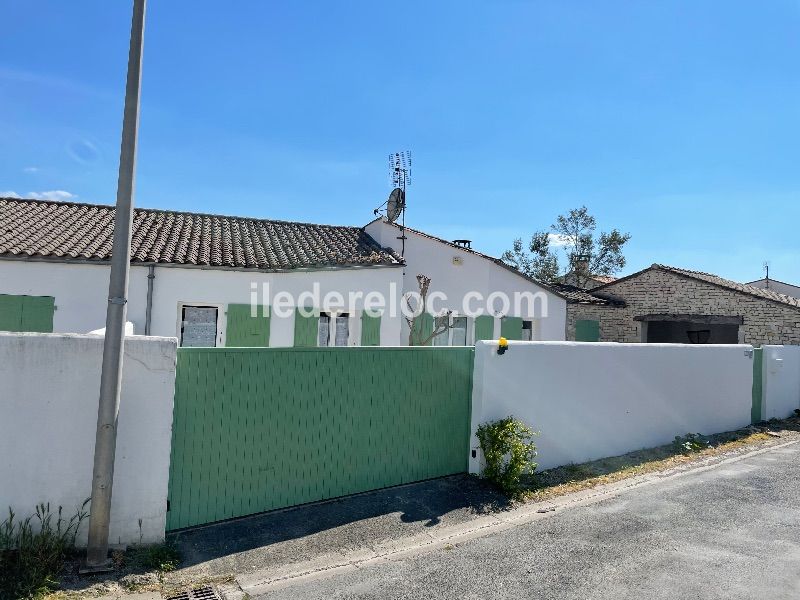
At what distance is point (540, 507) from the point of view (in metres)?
6.38

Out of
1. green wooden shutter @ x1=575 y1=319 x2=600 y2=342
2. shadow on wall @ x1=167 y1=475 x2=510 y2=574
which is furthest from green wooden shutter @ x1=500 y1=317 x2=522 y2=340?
shadow on wall @ x1=167 y1=475 x2=510 y2=574

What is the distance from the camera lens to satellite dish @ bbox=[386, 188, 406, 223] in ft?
48.0

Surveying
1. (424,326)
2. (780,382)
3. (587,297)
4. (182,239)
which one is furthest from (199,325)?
(587,297)

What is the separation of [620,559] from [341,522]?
290cm

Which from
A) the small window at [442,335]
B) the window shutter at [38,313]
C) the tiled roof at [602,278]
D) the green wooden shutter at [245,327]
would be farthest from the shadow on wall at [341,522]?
the tiled roof at [602,278]

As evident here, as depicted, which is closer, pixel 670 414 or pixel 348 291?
pixel 670 414

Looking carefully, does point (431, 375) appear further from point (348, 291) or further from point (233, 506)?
point (348, 291)

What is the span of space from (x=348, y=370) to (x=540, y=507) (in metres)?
3.03

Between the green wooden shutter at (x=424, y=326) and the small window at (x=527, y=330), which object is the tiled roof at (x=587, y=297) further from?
the green wooden shutter at (x=424, y=326)

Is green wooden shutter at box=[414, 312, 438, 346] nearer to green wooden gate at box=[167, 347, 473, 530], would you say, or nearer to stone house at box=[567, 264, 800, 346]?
green wooden gate at box=[167, 347, 473, 530]

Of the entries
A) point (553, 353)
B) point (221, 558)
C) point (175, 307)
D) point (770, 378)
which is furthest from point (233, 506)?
point (770, 378)

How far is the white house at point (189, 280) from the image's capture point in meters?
9.95

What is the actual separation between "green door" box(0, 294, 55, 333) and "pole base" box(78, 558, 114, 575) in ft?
23.3

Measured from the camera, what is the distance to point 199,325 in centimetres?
1101
